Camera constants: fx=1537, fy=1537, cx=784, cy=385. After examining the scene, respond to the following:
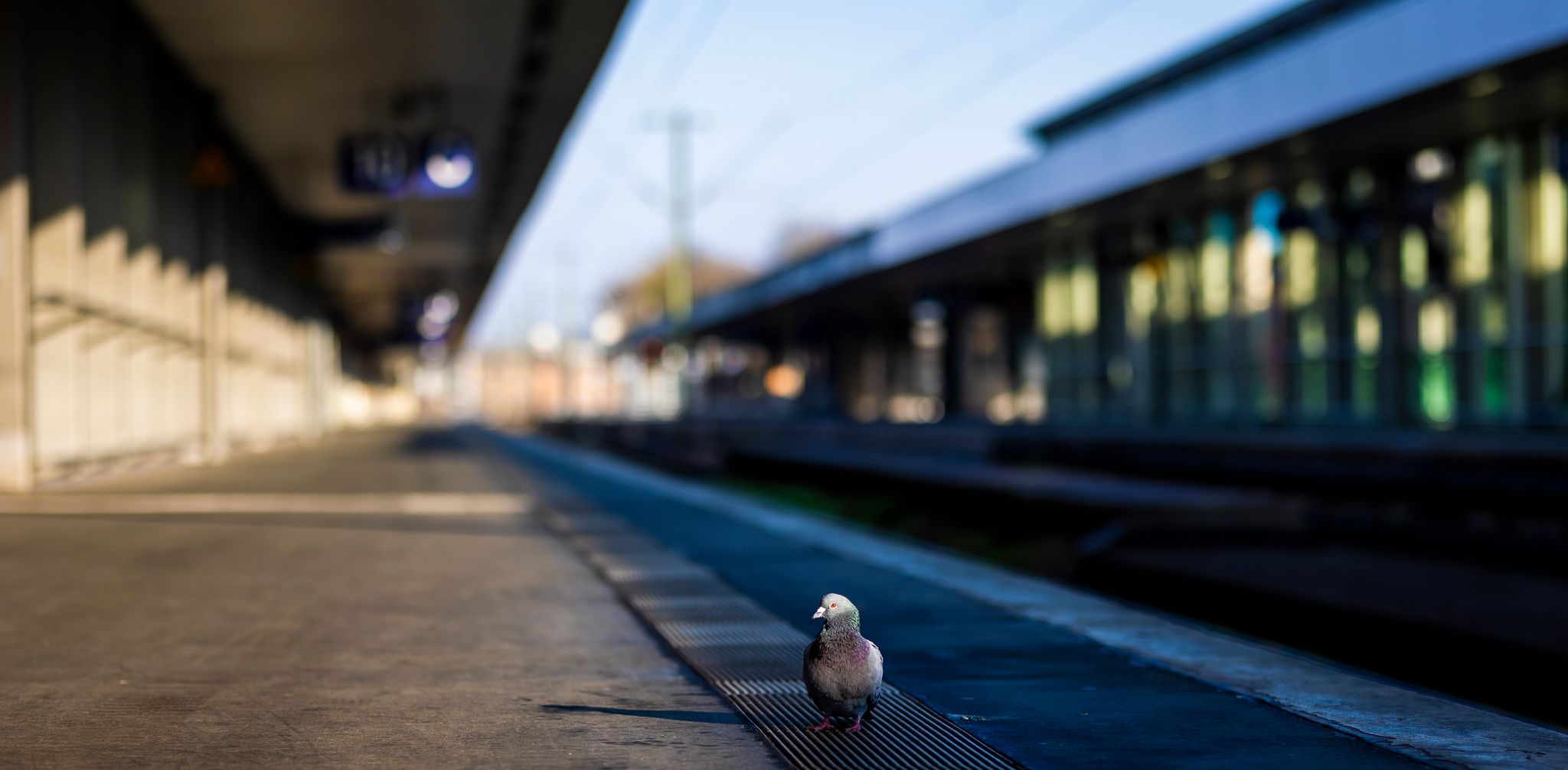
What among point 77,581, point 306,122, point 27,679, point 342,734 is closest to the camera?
point 342,734

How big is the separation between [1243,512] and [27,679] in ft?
35.9

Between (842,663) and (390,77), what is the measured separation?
26.1 meters

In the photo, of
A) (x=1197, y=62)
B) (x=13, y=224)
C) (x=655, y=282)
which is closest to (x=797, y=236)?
(x=655, y=282)

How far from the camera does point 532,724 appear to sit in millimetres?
5891

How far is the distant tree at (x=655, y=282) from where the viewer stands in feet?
554

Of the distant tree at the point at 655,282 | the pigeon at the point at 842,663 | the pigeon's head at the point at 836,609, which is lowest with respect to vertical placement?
the pigeon at the point at 842,663

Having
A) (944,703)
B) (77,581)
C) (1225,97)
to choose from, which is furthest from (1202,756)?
(1225,97)

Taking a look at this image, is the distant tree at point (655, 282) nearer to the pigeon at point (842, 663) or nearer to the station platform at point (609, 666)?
the station platform at point (609, 666)

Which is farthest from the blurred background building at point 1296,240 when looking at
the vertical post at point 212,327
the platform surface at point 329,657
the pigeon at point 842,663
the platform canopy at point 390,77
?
the vertical post at point 212,327

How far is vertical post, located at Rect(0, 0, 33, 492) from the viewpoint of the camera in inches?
713

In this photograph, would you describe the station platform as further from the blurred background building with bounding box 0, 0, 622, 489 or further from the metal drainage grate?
the blurred background building with bounding box 0, 0, 622, 489

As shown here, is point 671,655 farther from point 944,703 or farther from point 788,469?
point 788,469

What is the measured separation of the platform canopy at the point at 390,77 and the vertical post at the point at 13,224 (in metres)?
5.78

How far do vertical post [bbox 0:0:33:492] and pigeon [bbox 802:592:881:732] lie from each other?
15.9m
